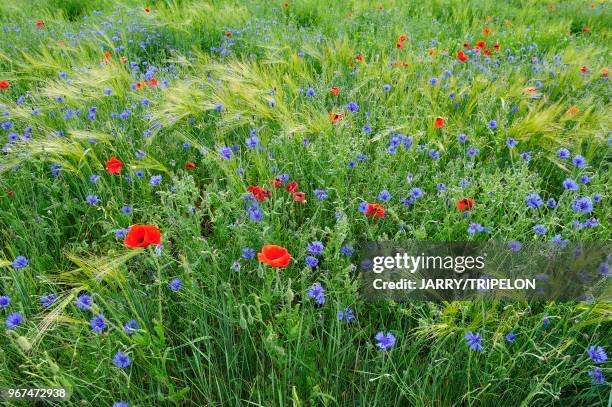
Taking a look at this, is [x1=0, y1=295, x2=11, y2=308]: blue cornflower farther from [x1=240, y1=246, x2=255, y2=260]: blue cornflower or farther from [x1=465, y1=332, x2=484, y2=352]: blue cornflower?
[x1=465, y1=332, x2=484, y2=352]: blue cornflower

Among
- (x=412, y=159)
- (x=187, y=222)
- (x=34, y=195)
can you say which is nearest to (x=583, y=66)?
(x=412, y=159)

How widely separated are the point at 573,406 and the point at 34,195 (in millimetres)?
2412

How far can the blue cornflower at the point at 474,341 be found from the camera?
1365 millimetres

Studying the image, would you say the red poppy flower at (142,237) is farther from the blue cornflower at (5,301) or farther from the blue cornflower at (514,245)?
the blue cornflower at (514,245)

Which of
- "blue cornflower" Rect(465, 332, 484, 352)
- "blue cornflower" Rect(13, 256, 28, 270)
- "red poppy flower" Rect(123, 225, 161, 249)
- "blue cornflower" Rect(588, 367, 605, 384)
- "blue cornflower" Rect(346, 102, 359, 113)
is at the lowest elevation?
"blue cornflower" Rect(588, 367, 605, 384)

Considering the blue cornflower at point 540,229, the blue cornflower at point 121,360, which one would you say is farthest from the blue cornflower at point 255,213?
the blue cornflower at point 540,229

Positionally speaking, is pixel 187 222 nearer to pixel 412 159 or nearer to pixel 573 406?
pixel 412 159

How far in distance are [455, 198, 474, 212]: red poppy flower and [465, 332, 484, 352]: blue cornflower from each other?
498 millimetres

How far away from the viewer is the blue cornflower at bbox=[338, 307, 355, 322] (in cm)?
145

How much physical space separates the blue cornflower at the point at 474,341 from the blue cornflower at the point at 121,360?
1.03 metres

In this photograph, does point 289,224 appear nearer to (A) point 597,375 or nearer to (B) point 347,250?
(B) point 347,250

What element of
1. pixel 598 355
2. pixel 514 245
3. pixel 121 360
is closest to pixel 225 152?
pixel 121 360

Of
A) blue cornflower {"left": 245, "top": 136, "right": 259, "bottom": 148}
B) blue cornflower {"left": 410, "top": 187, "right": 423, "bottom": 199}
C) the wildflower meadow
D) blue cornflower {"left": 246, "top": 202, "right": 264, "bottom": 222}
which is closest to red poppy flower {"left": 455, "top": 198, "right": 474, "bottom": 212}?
the wildflower meadow

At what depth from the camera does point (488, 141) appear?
2.51 metres
